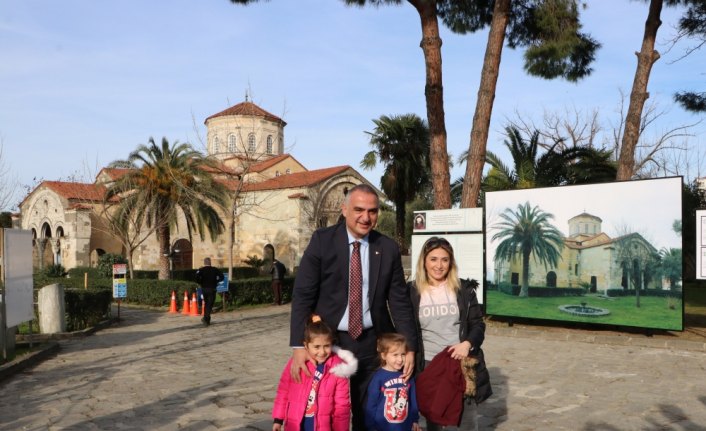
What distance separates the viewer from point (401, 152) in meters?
31.6

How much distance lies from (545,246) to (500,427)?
726 cm

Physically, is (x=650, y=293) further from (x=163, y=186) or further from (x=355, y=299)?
(x=163, y=186)

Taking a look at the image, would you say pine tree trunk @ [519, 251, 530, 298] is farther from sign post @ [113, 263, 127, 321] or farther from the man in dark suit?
sign post @ [113, 263, 127, 321]

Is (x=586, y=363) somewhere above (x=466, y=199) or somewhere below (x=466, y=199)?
below

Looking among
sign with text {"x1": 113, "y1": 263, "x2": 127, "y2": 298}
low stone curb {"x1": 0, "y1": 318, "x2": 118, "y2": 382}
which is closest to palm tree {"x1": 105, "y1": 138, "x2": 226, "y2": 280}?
sign with text {"x1": 113, "y1": 263, "x2": 127, "y2": 298}

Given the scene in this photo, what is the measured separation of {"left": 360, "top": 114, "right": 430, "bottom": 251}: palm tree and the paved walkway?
65.3ft

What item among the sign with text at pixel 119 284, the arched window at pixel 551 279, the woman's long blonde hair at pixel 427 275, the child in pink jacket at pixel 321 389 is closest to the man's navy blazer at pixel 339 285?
the child in pink jacket at pixel 321 389

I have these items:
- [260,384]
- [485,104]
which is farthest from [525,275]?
[260,384]

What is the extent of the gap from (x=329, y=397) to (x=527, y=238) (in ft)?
31.9

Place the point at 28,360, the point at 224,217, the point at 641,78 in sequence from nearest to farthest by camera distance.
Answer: the point at 28,360 → the point at 641,78 → the point at 224,217

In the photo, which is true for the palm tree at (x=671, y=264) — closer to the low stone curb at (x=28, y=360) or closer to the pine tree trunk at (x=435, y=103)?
the pine tree trunk at (x=435, y=103)

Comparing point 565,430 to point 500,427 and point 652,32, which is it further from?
point 652,32

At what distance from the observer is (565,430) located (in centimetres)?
536

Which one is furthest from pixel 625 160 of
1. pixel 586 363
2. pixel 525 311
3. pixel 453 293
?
pixel 453 293
